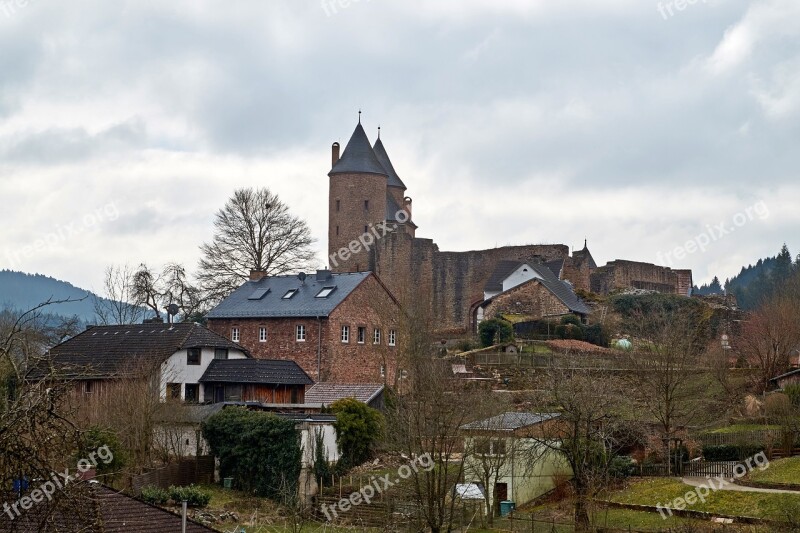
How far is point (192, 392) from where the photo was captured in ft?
135

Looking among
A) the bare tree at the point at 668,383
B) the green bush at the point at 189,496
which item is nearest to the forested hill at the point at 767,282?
the bare tree at the point at 668,383

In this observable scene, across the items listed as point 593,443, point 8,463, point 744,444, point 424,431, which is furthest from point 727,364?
point 8,463

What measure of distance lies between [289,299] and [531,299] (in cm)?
1647

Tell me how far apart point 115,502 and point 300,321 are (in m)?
27.6

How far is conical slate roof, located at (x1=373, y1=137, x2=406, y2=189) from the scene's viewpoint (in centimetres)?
6994

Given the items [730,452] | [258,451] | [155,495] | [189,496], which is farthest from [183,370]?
[730,452]

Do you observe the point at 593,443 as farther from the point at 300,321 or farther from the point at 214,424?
the point at 300,321

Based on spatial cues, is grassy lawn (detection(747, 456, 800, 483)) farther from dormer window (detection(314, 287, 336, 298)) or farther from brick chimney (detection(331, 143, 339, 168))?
brick chimney (detection(331, 143, 339, 168))

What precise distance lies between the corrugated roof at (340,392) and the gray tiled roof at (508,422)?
6141 mm

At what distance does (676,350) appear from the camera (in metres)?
34.4

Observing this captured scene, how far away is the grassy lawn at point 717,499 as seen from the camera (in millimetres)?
24172

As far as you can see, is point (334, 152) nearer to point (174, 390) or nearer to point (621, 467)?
point (174, 390)

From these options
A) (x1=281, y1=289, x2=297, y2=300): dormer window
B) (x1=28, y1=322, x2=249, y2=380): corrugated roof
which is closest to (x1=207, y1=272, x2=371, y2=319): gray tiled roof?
(x1=281, y1=289, x2=297, y2=300): dormer window

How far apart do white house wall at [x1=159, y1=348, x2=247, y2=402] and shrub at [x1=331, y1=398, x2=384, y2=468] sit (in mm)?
7546
